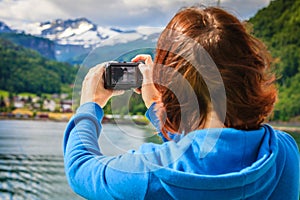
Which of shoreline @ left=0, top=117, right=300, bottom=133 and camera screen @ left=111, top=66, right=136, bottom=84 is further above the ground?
camera screen @ left=111, top=66, right=136, bottom=84

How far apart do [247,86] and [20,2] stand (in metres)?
59.7

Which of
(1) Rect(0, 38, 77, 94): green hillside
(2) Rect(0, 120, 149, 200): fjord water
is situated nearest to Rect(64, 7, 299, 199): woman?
(2) Rect(0, 120, 149, 200): fjord water

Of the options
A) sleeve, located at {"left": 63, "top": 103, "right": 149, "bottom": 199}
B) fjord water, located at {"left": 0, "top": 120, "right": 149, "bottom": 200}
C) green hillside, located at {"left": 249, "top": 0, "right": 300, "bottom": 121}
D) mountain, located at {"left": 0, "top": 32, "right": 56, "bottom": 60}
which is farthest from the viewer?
mountain, located at {"left": 0, "top": 32, "right": 56, "bottom": 60}

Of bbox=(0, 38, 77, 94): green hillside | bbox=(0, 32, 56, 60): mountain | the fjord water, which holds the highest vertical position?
bbox=(0, 32, 56, 60): mountain

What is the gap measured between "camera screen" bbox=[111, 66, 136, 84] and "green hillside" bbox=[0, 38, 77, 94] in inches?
1270

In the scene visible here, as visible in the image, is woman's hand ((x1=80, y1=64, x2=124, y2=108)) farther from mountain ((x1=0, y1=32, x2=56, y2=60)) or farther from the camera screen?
mountain ((x1=0, y1=32, x2=56, y2=60))

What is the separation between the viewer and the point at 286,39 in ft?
109

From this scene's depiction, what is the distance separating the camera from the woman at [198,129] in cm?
49

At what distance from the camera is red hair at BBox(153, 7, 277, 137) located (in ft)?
1.70

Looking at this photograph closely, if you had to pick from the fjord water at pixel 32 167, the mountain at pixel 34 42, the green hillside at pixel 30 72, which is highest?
the mountain at pixel 34 42

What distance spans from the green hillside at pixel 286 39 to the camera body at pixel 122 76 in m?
26.0

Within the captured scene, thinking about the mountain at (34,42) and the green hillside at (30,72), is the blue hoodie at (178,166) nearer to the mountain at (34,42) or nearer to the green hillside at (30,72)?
the green hillside at (30,72)

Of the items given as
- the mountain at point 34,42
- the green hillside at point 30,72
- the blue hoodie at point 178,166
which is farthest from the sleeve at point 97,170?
the mountain at point 34,42

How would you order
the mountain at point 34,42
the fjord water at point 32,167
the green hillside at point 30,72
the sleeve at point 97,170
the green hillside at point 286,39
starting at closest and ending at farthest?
the sleeve at point 97,170 < the fjord water at point 32,167 < the green hillside at point 286,39 < the green hillside at point 30,72 < the mountain at point 34,42
